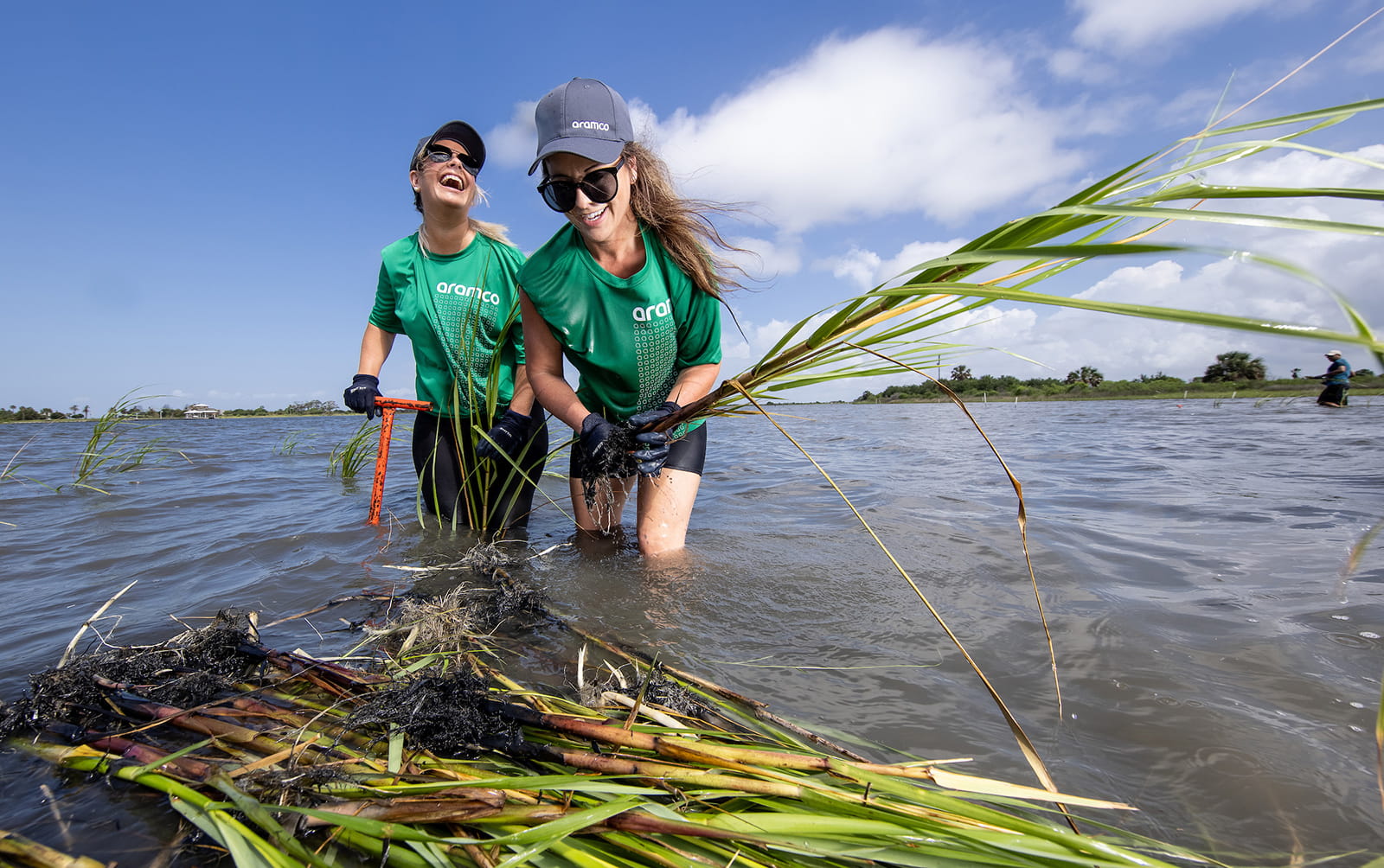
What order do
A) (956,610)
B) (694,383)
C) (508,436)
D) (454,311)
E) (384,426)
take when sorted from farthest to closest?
(384,426) → (454,311) → (508,436) → (694,383) → (956,610)


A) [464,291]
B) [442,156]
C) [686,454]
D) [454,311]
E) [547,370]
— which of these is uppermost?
[442,156]

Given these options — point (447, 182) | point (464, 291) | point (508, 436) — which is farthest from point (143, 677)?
point (447, 182)

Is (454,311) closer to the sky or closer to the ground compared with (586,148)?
closer to the ground

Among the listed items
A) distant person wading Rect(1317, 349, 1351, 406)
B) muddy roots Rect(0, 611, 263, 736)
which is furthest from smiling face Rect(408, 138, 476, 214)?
distant person wading Rect(1317, 349, 1351, 406)

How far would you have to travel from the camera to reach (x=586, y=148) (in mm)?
2594

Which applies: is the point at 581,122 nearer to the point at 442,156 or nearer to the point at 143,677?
the point at 442,156

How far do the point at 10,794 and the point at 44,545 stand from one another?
374cm

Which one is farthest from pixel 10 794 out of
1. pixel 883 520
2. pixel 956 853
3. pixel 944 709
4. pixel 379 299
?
pixel 883 520

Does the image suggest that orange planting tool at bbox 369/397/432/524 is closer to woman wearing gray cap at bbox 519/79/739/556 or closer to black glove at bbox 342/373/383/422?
black glove at bbox 342/373/383/422

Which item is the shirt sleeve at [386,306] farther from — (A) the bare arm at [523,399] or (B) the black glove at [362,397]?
(A) the bare arm at [523,399]

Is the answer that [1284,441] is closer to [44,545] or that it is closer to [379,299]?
[379,299]

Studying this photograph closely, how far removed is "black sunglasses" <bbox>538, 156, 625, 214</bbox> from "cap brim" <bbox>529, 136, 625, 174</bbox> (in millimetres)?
65

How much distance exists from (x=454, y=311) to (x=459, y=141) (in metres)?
1.09

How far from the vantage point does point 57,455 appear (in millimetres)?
10562
